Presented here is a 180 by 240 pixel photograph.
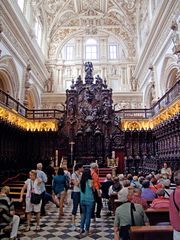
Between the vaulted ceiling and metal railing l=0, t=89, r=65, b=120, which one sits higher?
the vaulted ceiling

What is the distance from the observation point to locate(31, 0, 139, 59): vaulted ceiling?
24500 mm

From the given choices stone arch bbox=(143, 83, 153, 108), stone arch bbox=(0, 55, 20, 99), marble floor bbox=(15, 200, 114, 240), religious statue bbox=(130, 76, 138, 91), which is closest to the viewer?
marble floor bbox=(15, 200, 114, 240)

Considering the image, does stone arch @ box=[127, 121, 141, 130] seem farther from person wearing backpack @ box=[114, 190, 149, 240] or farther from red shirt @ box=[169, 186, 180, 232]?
red shirt @ box=[169, 186, 180, 232]

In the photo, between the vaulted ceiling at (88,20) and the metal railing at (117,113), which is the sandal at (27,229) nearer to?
the metal railing at (117,113)

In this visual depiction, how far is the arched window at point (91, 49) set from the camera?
26.2 meters

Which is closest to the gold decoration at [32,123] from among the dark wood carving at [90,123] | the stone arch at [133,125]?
the dark wood carving at [90,123]

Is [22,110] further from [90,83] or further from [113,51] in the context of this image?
[113,51]

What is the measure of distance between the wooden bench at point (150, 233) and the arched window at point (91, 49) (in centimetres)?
2445

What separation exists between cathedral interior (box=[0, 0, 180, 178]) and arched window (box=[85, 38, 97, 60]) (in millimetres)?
111

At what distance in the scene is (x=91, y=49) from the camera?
2650 cm

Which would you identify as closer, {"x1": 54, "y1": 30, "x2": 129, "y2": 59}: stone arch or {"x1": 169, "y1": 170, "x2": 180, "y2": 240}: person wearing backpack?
{"x1": 169, "y1": 170, "x2": 180, "y2": 240}: person wearing backpack

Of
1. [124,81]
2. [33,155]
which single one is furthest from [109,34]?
[33,155]

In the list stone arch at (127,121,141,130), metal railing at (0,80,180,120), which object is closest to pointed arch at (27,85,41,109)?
metal railing at (0,80,180,120)

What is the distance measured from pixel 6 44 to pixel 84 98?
750cm
